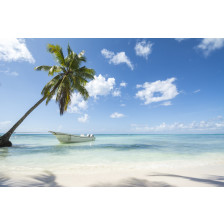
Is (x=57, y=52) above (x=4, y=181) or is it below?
above

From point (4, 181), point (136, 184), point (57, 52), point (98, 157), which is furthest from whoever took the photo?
point (57, 52)

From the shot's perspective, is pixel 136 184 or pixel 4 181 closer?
pixel 136 184

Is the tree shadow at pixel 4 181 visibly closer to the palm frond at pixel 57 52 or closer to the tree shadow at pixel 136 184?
the tree shadow at pixel 136 184

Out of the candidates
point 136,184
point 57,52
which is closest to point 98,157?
point 136,184

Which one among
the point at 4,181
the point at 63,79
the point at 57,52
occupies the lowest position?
the point at 4,181

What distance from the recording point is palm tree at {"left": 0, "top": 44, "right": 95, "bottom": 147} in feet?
37.4

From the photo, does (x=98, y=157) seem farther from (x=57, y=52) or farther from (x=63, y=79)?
(x=57, y=52)

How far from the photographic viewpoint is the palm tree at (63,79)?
37.4 ft

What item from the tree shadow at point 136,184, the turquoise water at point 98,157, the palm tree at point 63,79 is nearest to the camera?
the tree shadow at point 136,184

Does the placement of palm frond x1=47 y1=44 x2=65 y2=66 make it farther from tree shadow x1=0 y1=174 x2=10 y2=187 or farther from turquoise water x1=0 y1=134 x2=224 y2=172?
tree shadow x1=0 y1=174 x2=10 y2=187

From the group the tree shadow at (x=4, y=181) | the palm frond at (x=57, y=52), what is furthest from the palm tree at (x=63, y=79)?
the tree shadow at (x=4, y=181)

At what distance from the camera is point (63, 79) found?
1193 cm

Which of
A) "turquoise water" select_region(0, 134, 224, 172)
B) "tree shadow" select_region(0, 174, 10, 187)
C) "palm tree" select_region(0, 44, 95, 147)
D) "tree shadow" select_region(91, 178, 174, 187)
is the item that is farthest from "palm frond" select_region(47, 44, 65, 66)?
"tree shadow" select_region(91, 178, 174, 187)
